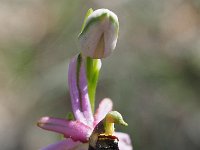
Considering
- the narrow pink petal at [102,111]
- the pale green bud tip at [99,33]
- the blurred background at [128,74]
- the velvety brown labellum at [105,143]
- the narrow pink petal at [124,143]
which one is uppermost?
the blurred background at [128,74]

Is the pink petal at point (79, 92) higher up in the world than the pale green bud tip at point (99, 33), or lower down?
lower down

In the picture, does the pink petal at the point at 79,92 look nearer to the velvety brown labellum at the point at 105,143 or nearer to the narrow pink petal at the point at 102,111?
the narrow pink petal at the point at 102,111

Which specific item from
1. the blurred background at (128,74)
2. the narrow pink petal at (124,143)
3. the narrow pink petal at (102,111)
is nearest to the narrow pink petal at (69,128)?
the narrow pink petal at (102,111)

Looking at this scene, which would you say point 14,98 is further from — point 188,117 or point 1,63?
point 188,117

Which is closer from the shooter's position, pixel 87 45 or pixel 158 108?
pixel 87 45

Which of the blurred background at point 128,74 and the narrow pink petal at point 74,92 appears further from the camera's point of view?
the blurred background at point 128,74

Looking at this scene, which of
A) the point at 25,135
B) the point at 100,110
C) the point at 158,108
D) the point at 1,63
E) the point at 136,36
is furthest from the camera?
the point at 1,63

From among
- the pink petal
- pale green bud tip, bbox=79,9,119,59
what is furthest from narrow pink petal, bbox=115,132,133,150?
pale green bud tip, bbox=79,9,119,59

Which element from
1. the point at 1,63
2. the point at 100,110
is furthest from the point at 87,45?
the point at 1,63

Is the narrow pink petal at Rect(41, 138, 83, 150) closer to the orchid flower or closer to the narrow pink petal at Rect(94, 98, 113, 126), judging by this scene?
the orchid flower

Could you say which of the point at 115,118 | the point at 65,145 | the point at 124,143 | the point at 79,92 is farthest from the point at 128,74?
the point at 115,118
